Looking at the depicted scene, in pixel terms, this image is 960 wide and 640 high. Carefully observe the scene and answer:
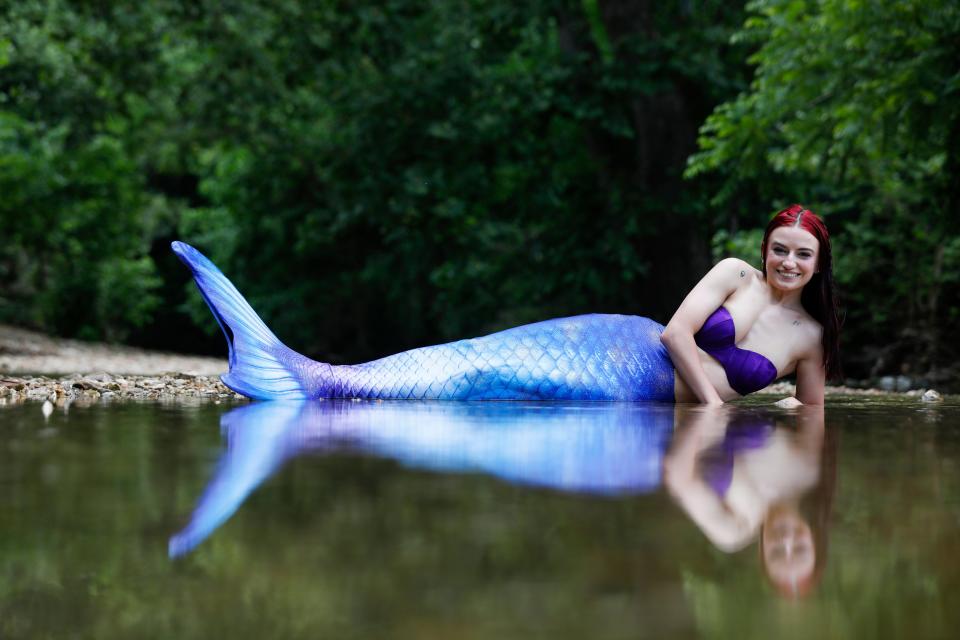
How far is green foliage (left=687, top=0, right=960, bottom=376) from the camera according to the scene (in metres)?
6.32

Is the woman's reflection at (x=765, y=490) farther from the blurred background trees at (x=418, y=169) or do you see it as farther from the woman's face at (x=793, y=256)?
the blurred background trees at (x=418, y=169)

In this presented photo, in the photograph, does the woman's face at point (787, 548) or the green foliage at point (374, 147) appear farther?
the green foliage at point (374, 147)

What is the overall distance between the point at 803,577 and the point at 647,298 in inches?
480

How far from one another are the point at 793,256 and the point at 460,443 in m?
2.13

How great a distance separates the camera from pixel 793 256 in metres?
3.66

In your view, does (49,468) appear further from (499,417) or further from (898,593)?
(499,417)

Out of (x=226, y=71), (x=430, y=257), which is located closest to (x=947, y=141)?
(x=430, y=257)

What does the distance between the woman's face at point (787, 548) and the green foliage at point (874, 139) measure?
5.34 m

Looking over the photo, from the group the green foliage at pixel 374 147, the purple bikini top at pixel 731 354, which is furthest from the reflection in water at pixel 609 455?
the green foliage at pixel 374 147

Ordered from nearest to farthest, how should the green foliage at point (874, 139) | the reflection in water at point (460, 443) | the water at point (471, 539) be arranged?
1. the water at point (471, 539)
2. the reflection in water at point (460, 443)
3. the green foliage at point (874, 139)

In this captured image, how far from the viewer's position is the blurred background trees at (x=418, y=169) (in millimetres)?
12156

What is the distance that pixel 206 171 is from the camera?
20625mm

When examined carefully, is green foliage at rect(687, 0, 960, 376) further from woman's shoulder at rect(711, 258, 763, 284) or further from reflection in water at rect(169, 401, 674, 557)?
reflection in water at rect(169, 401, 674, 557)

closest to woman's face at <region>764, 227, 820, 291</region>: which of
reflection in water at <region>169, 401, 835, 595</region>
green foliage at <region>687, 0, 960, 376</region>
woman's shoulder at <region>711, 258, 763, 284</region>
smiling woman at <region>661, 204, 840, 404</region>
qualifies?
smiling woman at <region>661, 204, 840, 404</region>
